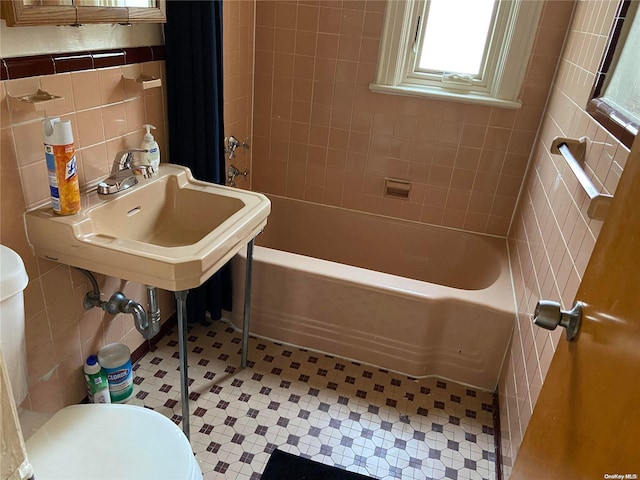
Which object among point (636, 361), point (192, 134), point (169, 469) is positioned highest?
point (636, 361)

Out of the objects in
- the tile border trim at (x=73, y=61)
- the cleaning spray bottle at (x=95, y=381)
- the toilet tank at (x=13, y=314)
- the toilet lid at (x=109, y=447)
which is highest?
the tile border trim at (x=73, y=61)

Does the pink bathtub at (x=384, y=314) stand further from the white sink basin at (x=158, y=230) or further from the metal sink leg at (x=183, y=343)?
the metal sink leg at (x=183, y=343)

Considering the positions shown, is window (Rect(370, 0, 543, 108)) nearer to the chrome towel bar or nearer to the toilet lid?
the chrome towel bar

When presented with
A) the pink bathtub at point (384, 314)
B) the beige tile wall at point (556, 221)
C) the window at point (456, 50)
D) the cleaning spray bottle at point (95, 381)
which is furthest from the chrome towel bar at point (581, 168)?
the cleaning spray bottle at point (95, 381)

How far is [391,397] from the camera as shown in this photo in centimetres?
196

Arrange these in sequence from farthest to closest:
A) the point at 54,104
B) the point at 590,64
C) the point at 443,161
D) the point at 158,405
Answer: the point at 443,161 → the point at 158,405 → the point at 590,64 → the point at 54,104

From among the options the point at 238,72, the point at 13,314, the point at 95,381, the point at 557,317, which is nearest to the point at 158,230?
the point at 95,381

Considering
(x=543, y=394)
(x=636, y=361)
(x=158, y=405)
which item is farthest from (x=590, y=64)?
(x=158, y=405)

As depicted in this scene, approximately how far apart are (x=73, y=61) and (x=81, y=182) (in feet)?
1.17

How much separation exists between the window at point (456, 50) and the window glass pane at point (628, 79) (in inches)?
36.2

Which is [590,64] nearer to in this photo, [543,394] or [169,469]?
[543,394]

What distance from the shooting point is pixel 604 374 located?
24.9 inches

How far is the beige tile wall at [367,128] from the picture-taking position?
2.28m

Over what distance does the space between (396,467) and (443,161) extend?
146 cm
